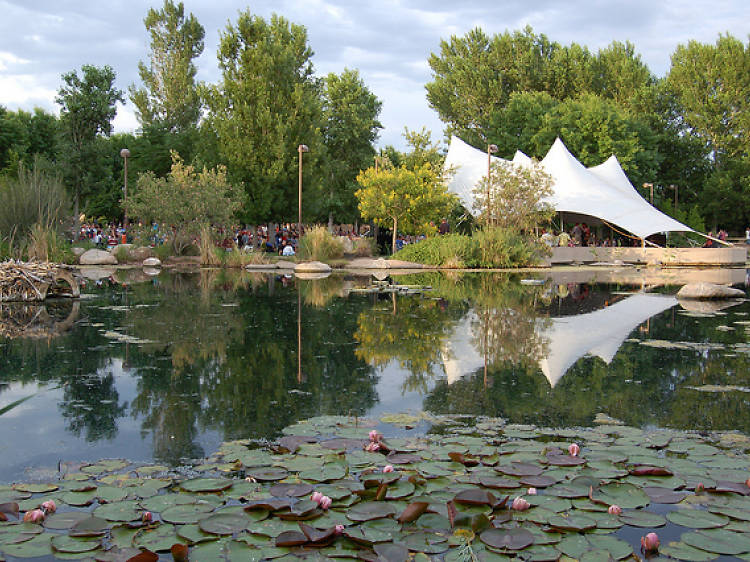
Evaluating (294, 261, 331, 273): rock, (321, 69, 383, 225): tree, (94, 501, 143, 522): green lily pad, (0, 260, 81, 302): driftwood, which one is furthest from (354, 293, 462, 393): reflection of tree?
(321, 69, 383, 225): tree

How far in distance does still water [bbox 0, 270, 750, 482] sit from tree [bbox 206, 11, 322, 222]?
68.4 ft

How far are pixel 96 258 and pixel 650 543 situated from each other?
26412mm

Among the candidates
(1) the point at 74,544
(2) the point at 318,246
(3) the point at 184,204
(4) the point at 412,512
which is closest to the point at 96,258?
(3) the point at 184,204

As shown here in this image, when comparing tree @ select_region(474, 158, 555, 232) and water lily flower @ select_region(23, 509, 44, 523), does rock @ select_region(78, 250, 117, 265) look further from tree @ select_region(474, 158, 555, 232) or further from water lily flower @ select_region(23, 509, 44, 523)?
water lily flower @ select_region(23, 509, 44, 523)

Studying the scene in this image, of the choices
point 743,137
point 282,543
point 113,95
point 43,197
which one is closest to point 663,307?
point 282,543

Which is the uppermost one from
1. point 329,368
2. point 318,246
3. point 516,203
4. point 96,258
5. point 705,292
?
point 516,203

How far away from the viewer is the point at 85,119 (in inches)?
1448

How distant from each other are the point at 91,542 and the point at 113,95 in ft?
127

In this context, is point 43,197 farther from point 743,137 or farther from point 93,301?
point 743,137

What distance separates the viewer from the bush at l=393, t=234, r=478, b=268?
77.2 ft

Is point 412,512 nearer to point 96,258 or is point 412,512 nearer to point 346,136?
point 96,258

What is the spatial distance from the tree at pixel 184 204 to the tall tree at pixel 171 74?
1781 centimetres

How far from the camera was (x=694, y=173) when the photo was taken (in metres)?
55.4

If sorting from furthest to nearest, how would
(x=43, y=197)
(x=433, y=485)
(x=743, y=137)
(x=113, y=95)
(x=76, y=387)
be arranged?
(x=743, y=137) → (x=113, y=95) → (x=43, y=197) → (x=76, y=387) → (x=433, y=485)
